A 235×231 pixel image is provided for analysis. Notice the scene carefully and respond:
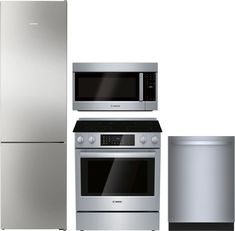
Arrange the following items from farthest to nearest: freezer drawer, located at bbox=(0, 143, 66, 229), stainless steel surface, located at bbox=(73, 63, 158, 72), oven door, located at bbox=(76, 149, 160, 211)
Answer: stainless steel surface, located at bbox=(73, 63, 158, 72)
freezer drawer, located at bbox=(0, 143, 66, 229)
oven door, located at bbox=(76, 149, 160, 211)

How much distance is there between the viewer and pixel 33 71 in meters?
5.50

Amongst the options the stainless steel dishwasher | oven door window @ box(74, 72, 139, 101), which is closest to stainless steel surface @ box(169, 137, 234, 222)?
the stainless steel dishwasher

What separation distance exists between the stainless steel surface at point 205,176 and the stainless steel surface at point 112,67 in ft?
2.38

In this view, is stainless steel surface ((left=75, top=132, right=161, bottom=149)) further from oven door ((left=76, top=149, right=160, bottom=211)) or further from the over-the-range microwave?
the over-the-range microwave

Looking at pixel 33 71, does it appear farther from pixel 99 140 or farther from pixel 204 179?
pixel 204 179

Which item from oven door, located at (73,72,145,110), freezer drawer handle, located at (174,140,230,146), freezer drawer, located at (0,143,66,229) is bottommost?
freezer drawer, located at (0,143,66,229)

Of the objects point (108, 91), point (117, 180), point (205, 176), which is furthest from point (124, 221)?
point (108, 91)

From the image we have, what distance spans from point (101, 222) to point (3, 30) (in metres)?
1.94

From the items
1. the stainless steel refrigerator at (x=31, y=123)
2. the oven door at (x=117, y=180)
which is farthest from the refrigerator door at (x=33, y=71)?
the oven door at (x=117, y=180)

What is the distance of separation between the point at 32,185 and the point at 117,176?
78 cm

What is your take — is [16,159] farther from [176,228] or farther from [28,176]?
[176,228]

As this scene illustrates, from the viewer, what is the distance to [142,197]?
17.8 feet

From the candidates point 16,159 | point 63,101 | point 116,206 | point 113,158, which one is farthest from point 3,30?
point 116,206

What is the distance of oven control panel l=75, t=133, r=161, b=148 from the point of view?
5.40 meters
